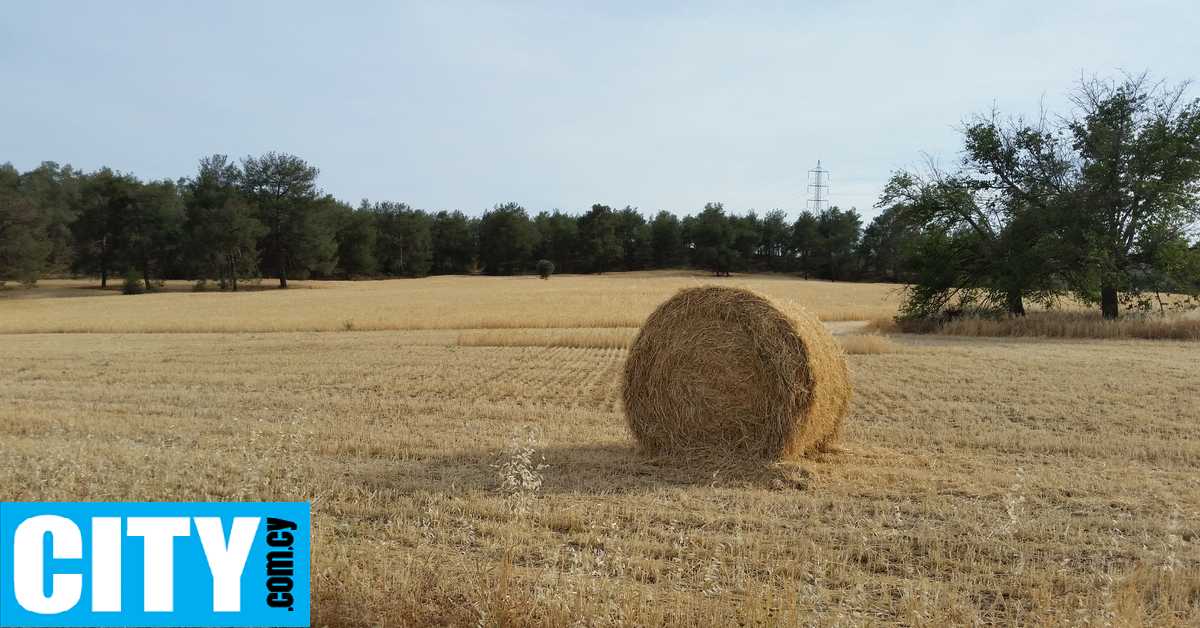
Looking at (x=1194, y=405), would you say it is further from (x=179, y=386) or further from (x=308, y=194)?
(x=308, y=194)

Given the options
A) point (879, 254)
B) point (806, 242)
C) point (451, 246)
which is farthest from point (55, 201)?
point (879, 254)

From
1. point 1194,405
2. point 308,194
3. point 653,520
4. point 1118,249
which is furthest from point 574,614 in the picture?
point 308,194

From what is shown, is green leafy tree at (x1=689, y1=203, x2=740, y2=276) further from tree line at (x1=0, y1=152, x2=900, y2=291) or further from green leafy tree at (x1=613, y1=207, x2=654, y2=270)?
green leafy tree at (x1=613, y1=207, x2=654, y2=270)

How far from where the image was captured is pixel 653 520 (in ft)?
17.9

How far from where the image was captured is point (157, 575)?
146 inches

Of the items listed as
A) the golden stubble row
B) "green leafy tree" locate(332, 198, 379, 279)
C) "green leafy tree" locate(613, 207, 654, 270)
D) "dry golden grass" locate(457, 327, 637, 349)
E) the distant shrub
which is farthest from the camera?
"green leafy tree" locate(613, 207, 654, 270)

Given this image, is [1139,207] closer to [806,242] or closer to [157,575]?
[157,575]

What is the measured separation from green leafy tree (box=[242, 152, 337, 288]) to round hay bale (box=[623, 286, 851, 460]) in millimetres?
52942

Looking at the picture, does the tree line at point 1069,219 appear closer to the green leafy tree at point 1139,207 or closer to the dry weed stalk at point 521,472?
the green leafy tree at point 1139,207

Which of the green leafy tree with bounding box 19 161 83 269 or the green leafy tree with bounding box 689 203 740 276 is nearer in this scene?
the green leafy tree with bounding box 19 161 83 269

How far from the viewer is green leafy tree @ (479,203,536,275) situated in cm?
7794

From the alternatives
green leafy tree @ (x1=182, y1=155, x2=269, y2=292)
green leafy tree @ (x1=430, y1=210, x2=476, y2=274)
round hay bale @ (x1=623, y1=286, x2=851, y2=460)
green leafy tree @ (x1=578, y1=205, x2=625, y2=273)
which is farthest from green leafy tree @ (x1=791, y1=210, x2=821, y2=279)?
round hay bale @ (x1=623, y1=286, x2=851, y2=460)

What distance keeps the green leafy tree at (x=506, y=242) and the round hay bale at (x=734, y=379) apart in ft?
234

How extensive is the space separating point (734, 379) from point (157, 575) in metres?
5.18
